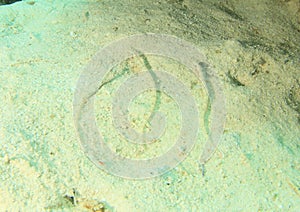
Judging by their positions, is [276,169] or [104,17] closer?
[276,169]

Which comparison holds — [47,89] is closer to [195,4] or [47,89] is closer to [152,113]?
[152,113]

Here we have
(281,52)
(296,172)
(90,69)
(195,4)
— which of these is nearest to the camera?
(296,172)

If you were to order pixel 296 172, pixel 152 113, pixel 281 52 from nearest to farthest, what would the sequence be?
pixel 296 172 → pixel 152 113 → pixel 281 52

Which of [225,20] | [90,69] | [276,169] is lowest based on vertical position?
[90,69]

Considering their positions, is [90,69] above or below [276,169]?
below

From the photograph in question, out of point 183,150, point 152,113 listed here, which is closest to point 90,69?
point 152,113

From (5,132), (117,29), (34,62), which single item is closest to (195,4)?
(117,29)

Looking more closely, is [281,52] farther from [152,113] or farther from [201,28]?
[152,113]
